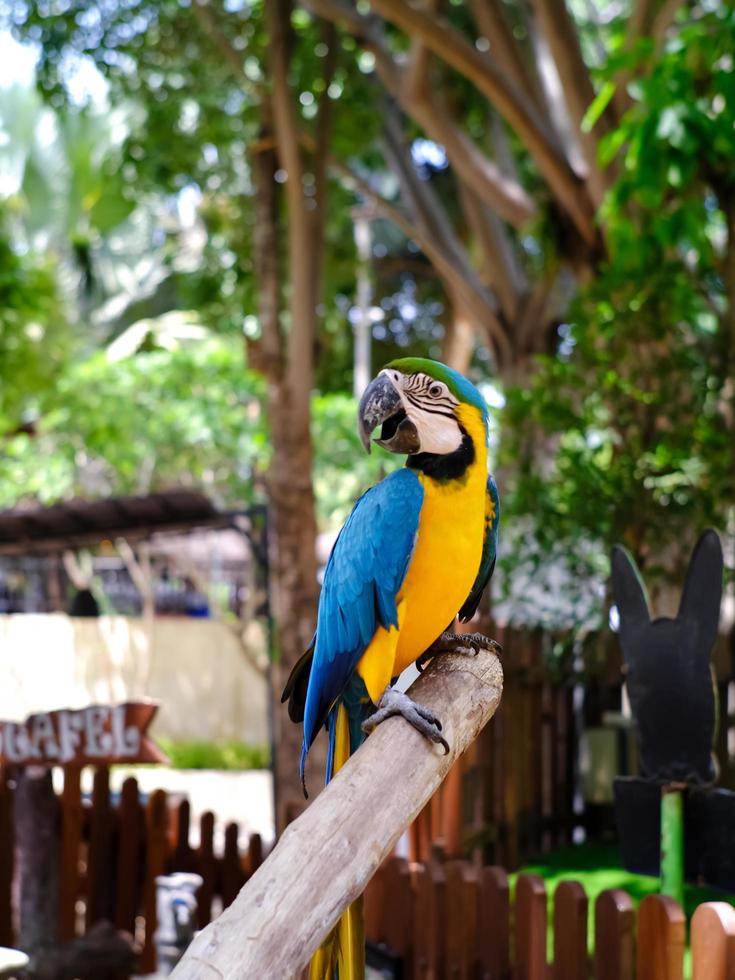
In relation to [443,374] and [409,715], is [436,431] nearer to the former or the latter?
[443,374]

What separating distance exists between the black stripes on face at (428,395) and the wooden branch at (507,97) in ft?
17.7

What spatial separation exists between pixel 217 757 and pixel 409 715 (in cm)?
1353

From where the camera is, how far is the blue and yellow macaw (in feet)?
7.69

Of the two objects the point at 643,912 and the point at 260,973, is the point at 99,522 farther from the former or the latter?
the point at 260,973

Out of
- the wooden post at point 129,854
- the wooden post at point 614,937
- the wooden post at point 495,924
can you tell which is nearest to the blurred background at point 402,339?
the wooden post at point 129,854

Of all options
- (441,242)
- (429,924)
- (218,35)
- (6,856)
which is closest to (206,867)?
(6,856)

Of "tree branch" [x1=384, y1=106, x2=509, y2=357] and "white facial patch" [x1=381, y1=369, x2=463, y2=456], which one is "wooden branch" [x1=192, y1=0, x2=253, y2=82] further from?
"white facial patch" [x1=381, y1=369, x2=463, y2=456]

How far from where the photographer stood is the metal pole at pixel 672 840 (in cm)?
305

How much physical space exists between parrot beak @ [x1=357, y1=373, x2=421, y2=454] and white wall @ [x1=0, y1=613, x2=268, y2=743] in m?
14.3

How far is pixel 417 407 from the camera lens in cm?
230

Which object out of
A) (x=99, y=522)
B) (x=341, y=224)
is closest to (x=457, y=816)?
(x=99, y=522)

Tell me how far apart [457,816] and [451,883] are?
1.08m

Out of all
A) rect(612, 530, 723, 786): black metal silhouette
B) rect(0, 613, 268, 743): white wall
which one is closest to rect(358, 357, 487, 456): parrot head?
rect(612, 530, 723, 786): black metal silhouette

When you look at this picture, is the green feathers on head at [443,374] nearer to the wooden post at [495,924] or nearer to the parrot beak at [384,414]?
the parrot beak at [384,414]
